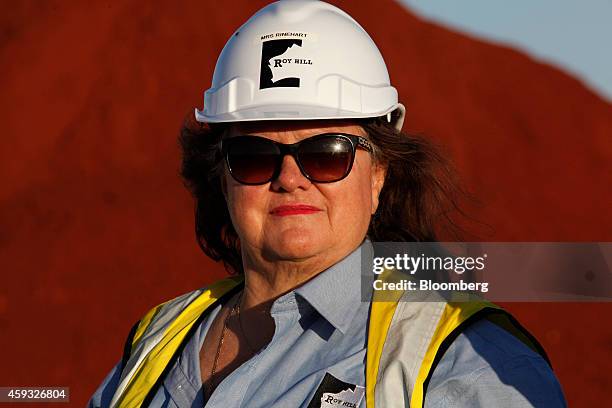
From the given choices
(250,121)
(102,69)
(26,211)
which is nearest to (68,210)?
(26,211)

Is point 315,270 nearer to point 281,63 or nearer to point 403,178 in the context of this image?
point 403,178

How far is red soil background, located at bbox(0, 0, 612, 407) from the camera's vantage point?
14.8m

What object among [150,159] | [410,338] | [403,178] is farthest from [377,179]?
[150,159]

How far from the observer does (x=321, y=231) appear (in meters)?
3.30

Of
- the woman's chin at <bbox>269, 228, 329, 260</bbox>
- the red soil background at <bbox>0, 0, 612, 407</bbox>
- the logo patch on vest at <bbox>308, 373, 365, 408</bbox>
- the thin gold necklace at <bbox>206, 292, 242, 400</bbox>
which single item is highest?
the red soil background at <bbox>0, 0, 612, 407</bbox>

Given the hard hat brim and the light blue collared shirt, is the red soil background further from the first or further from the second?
the light blue collared shirt

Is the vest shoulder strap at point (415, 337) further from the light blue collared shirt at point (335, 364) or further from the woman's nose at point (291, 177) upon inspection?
the woman's nose at point (291, 177)

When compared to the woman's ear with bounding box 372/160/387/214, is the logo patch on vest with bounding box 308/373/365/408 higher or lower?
lower

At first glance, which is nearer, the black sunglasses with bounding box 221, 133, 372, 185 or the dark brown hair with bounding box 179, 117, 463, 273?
the black sunglasses with bounding box 221, 133, 372, 185

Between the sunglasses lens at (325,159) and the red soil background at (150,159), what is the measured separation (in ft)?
32.1

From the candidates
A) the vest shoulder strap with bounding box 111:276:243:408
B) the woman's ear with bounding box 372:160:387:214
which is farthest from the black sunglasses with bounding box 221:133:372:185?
the vest shoulder strap with bounding box 111:276:243:408

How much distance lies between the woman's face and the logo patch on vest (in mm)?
527

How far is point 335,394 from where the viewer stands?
2881 mm

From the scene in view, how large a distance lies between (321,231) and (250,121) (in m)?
0.49
